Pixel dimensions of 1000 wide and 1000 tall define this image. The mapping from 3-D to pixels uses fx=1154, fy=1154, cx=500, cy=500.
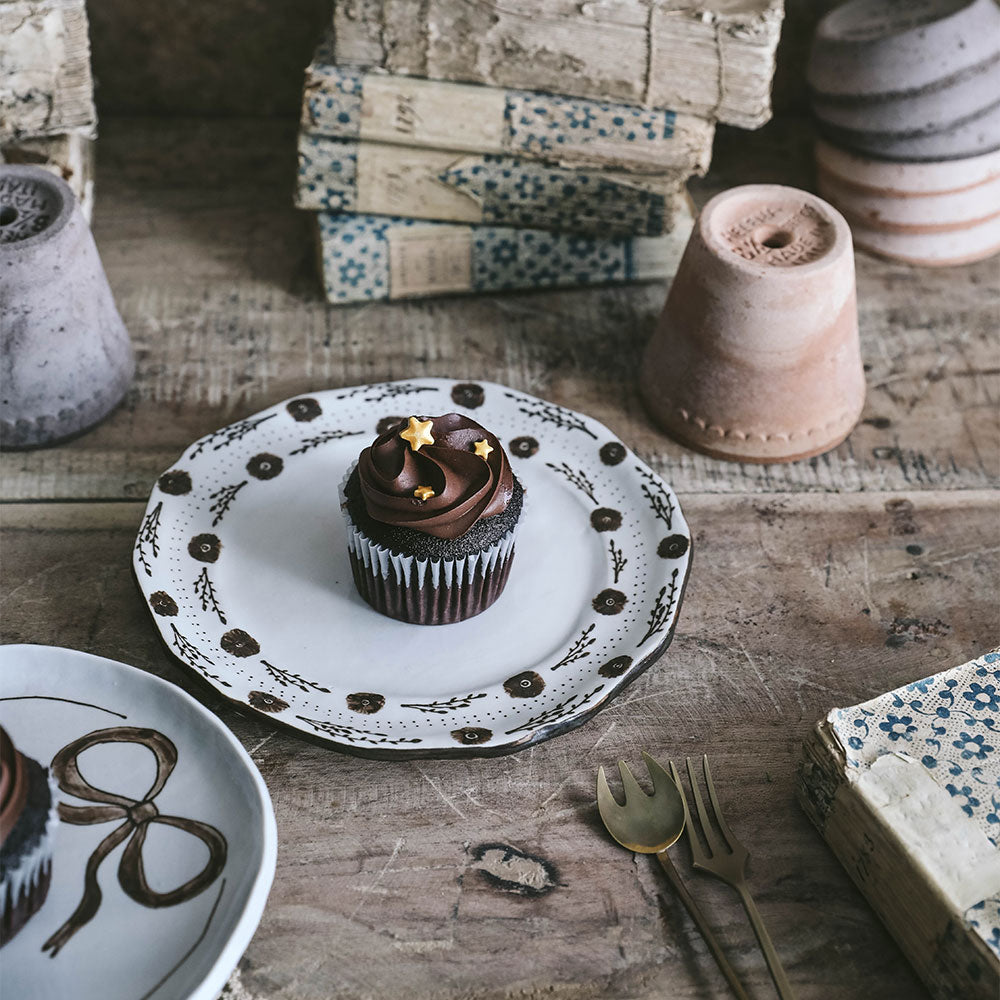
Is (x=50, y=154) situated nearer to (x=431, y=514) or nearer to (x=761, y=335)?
(x=431, y=514)

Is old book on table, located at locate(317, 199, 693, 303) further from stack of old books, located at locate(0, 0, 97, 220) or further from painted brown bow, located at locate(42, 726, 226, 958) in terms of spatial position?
painted brown bow, located at locate(42, 726, 226, 958)

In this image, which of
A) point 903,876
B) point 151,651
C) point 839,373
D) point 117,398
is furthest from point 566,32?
point 903,876

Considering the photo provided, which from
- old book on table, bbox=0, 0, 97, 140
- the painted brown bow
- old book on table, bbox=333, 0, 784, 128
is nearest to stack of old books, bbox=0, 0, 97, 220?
old book on table, bbox=0, 0, 97, 140

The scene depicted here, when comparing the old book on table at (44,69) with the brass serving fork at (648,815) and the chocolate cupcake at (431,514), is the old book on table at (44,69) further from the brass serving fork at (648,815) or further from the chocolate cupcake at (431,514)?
the brass serving fork at (648,815)

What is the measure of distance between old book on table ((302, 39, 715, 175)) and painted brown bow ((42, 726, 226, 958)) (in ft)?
2.33

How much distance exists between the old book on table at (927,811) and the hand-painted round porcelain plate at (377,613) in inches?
7.3

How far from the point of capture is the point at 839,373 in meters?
1.20

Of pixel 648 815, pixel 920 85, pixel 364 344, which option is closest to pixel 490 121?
pixel 364 344

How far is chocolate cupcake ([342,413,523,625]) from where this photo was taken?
3.16 ft

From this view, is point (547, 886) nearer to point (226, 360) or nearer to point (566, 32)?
point (226, 360)

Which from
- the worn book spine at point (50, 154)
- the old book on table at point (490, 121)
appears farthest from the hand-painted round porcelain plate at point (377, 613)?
the worn book spine at point (50, 154)

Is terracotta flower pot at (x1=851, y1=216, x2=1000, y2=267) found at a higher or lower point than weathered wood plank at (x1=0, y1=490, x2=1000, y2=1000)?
higher

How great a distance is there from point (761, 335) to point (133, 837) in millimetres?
729

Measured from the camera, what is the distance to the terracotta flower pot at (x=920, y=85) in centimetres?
133
